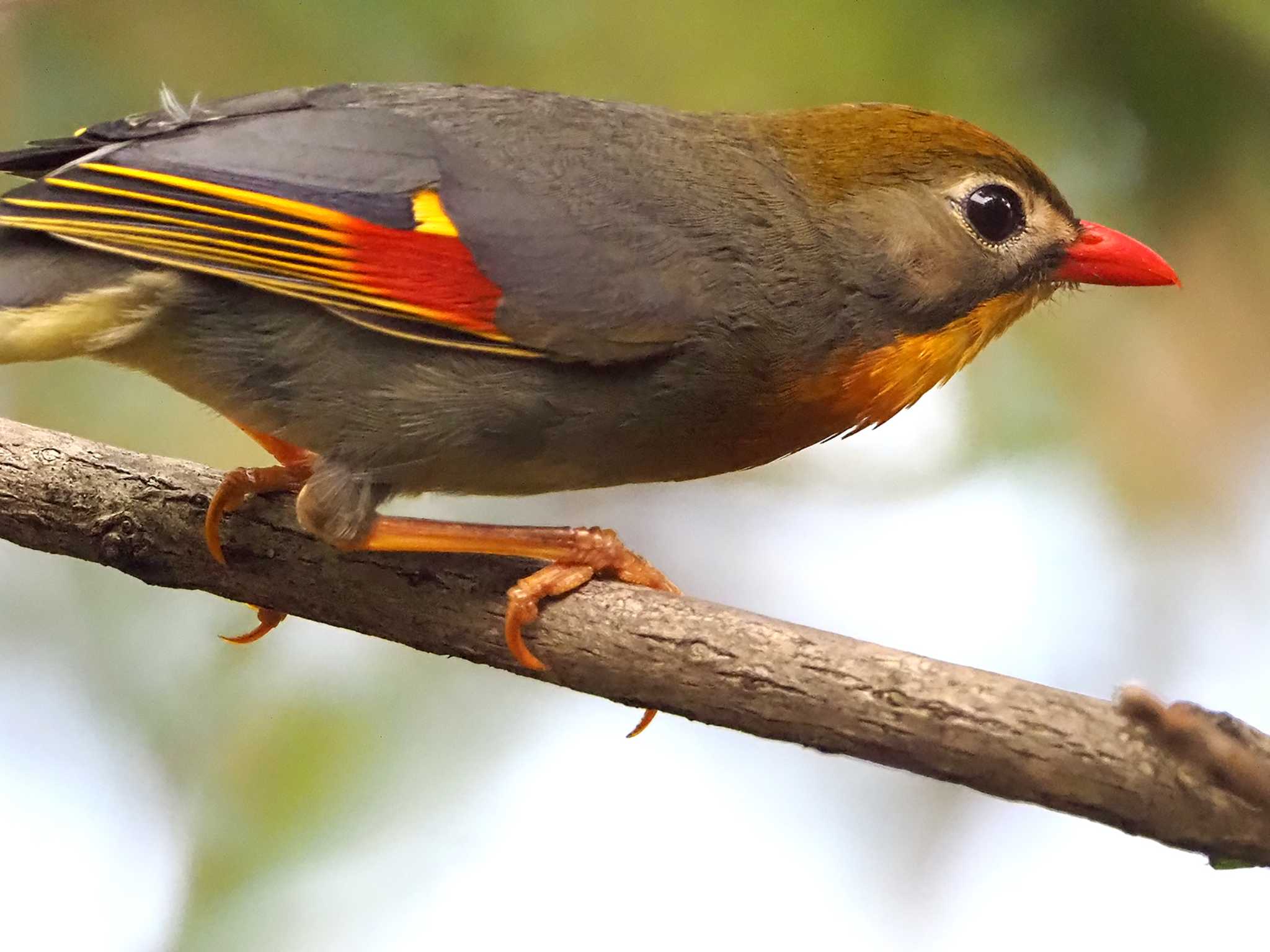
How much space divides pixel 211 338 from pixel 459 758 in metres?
1.47

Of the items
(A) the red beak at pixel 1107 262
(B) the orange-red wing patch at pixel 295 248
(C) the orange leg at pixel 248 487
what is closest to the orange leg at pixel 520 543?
(C) the orange leg at pixel 248 487

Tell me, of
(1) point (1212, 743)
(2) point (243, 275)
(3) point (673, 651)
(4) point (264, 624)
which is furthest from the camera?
(4) point (264, 624)

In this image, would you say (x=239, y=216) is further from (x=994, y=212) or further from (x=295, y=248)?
(x=994, y=212)

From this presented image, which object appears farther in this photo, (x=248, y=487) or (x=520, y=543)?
(x=248, y=487)

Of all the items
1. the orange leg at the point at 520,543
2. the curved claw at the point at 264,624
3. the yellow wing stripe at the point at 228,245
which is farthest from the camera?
the curved claw at the point at 264,624

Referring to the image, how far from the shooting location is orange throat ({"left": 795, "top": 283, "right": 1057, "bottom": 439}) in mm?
2035

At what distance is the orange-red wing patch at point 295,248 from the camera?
6.14 feet

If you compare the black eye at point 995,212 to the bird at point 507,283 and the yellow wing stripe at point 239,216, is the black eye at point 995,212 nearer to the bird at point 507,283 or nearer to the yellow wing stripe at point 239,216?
the bird at point 507,283

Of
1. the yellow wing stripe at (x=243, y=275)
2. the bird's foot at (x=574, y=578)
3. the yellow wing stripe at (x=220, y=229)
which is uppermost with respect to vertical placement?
the yellow wing stripe at (x=220, y=229)

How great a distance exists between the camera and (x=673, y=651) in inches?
68.1

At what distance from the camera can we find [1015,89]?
9.35 ft

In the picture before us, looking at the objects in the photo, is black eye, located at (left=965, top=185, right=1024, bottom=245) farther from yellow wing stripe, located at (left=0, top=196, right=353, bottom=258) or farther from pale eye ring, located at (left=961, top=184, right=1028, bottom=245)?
yellow wing stripe, located at (left=0, top=196, right=353, bottom=258)

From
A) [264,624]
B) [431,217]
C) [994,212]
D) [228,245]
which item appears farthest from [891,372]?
[264,624]

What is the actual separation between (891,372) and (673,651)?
673mm
